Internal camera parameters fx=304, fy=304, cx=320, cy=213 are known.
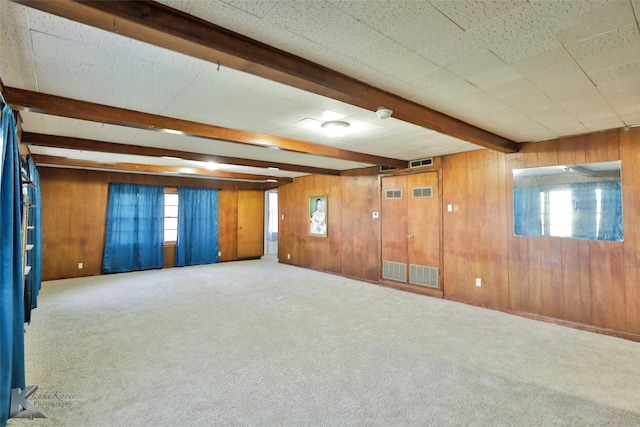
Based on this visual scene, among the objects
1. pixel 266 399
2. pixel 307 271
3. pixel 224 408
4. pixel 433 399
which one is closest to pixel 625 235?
pixel 433 399

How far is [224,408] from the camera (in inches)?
81.9

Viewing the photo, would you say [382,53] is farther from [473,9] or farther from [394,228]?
[394,228]

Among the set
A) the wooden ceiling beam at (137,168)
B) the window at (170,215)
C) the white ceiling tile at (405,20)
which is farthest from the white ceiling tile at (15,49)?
the window at (170,215)

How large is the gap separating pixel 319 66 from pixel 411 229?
13.0ft

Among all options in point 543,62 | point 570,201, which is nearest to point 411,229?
point 570,201

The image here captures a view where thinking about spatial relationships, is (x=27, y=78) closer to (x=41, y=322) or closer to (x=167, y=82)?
(x=167, y=82)

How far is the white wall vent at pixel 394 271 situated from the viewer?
5.49m

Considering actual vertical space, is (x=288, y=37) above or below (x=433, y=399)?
above

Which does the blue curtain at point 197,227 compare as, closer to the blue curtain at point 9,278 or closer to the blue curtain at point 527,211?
the blue curtain at point 9,278

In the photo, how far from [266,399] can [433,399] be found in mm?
1199

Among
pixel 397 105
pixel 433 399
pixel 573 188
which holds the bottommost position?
pixel 433 399

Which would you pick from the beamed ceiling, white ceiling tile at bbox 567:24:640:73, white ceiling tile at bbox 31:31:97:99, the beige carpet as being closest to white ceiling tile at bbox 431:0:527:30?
the beamed ceiling

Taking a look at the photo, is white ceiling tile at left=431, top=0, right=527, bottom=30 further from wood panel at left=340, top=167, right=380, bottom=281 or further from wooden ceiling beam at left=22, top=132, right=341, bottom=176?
wood panel at left=340, top=167, right=380, bottom=281

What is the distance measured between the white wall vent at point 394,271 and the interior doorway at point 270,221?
15.1 feet
